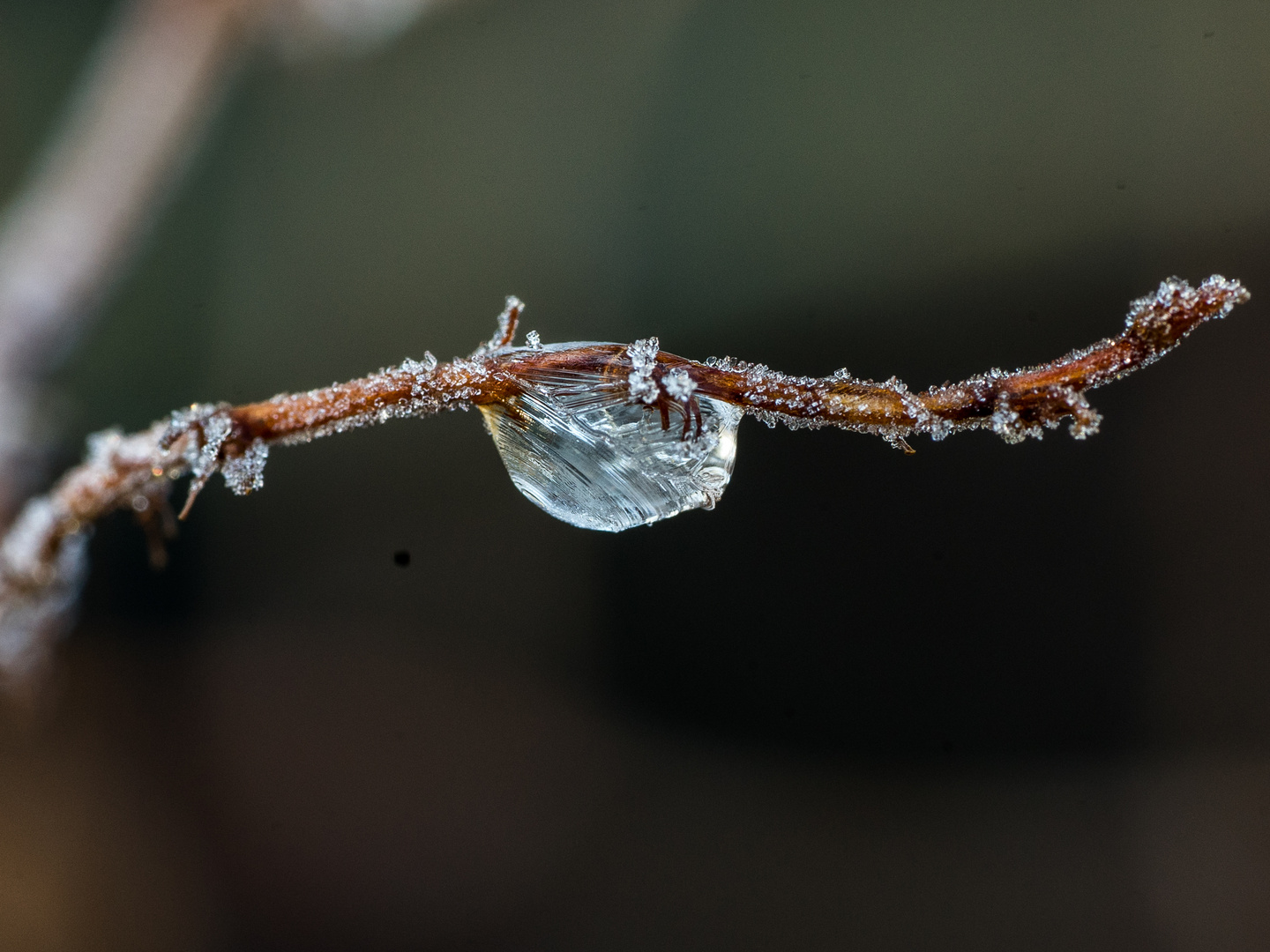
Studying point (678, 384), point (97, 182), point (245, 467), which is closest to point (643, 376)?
point (678, 384)

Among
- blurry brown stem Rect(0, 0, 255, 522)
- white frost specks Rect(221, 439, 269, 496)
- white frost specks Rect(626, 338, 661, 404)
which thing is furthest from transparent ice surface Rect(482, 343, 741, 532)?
blurry brown stem Rect(0, 0, 255, 522)

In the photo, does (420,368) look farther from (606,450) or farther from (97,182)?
(97,182)

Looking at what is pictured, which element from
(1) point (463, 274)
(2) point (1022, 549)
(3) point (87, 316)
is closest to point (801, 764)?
(2) point (1022, 549)

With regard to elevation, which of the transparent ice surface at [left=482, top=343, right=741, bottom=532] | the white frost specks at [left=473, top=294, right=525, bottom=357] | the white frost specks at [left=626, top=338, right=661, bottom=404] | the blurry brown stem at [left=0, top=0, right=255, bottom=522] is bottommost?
the transparent ice surface at [left=482, top=343, right=741, bottom=532]

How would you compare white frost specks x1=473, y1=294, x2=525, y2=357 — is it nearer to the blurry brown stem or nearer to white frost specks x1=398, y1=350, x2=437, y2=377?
white frost specks x1=398, y1=350, x2=437, y2=377

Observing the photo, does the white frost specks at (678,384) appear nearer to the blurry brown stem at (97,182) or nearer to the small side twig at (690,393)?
the small side twig at (690,393)

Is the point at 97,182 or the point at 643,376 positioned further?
the point at 97,182

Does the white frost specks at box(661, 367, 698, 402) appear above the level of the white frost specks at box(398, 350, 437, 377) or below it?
above
